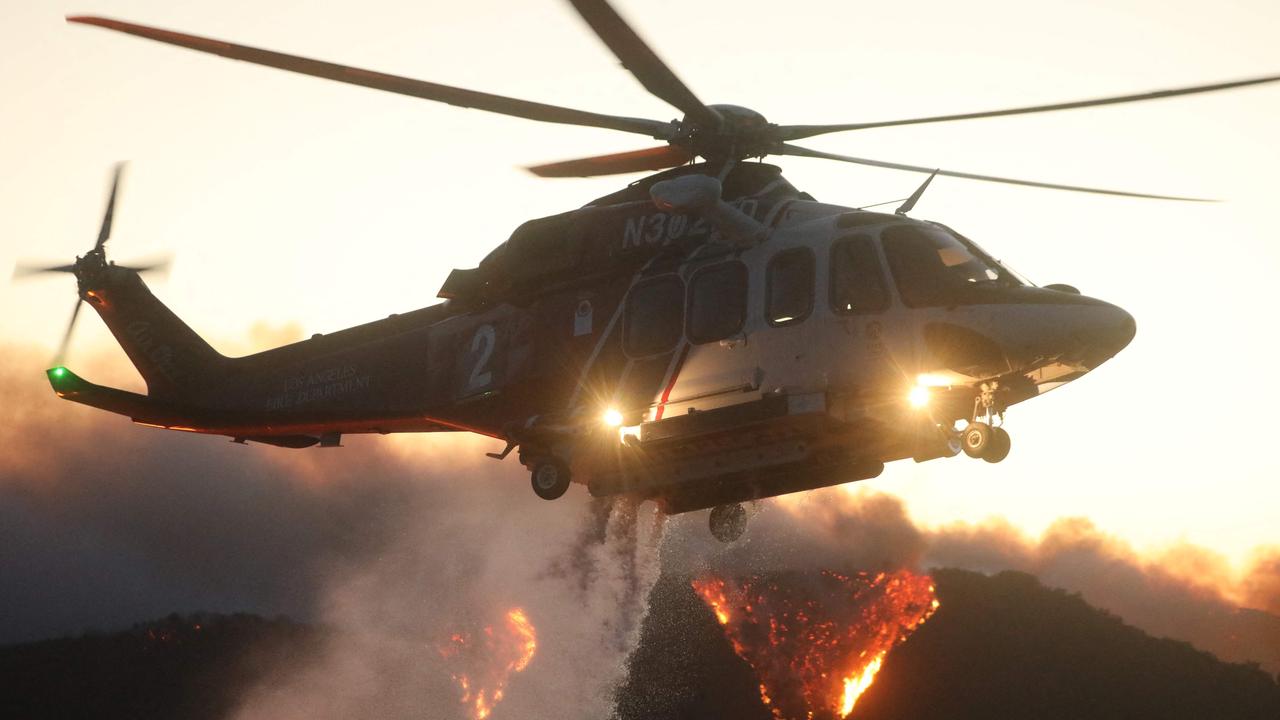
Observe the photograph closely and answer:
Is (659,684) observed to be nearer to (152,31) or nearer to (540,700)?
(540,700)

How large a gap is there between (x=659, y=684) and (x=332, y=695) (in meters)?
31.5

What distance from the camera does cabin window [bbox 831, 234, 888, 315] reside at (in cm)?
1628

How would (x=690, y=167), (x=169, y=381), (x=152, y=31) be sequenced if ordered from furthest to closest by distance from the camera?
(x=169, y=381) → (x=690, y=167) → (x=152, y=31)

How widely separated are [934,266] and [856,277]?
0.95 m

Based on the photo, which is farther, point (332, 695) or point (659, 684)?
point (659, 684)

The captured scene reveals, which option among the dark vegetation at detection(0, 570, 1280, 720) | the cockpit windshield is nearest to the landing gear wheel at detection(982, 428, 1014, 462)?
the cockpit windshield

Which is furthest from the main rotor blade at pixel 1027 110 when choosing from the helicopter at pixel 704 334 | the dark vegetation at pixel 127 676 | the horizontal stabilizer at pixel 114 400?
the dark vegetation at pixel 127 676

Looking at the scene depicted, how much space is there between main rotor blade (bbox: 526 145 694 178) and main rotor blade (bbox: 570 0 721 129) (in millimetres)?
1095

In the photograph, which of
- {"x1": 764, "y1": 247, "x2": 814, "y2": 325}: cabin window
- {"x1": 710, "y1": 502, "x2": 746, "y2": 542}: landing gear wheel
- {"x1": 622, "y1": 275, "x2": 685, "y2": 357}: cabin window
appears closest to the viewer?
{"x1": 764, "y1": 247, "x2": 814, "y2": 325}: cabin window

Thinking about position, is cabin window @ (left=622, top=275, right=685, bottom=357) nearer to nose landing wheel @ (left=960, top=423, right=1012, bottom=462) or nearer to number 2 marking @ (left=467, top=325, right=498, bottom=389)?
number 2 marking @ (left=467, top=325, right=498, bottom=389)

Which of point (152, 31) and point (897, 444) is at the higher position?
point (152, 31)

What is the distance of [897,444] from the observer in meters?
17.1

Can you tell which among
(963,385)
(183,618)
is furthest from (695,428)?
(183,618)

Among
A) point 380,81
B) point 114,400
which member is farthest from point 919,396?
point 114,400
